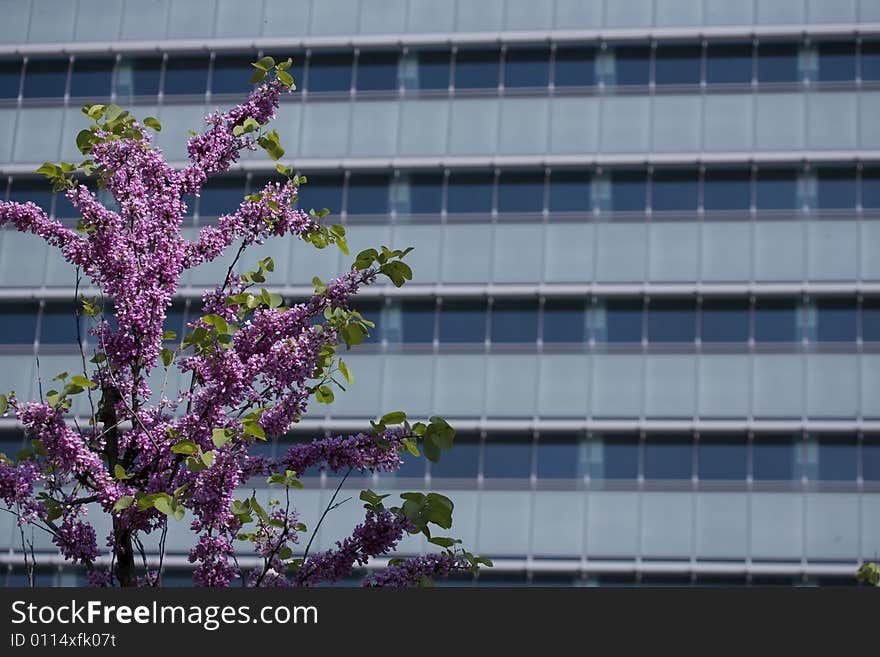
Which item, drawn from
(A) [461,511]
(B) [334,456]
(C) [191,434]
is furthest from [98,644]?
(A) [461,511]

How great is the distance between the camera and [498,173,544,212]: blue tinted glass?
152 ft

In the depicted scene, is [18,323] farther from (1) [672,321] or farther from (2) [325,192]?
(1) [672,321]

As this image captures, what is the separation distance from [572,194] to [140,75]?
1213cm

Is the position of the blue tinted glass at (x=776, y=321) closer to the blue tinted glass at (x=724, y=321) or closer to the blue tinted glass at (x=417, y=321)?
the blue tinted glass at (x=724, y=321)

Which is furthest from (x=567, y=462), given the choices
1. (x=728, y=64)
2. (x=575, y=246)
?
(x=728, y=64)

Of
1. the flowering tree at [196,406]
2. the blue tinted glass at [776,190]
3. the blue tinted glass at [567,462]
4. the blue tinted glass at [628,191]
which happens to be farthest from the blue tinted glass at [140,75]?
the flowering tree at [196,406]

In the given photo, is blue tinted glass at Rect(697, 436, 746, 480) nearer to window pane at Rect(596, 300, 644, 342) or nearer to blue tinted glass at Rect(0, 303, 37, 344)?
window pane at Rect(596, 300, 644, 342)

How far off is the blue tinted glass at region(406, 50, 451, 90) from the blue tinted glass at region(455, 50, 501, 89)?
301 mm

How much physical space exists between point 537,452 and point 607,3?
39.3 ft

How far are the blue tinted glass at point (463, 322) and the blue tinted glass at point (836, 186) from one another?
8.99 metres

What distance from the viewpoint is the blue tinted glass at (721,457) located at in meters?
44.0

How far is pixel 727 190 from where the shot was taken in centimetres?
4581

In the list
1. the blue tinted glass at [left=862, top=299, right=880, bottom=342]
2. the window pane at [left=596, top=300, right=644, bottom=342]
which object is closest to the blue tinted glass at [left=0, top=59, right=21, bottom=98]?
the window pane at [left=596, top=300, right=644, bottom=342]

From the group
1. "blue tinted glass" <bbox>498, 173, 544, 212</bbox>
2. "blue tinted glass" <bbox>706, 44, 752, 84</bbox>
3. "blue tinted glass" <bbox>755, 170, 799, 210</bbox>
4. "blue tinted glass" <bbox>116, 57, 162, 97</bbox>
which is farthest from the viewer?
"blue tinted glass" <bbox>116, 57, 162, 97</bbox>
